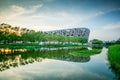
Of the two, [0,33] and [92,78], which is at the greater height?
[0,33]

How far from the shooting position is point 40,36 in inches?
2697

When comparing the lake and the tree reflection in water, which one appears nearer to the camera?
the lake

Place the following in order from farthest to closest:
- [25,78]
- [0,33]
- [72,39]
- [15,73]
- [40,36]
→ [72,39] → [40,36] → [0,33] → [15,73] → [25,78]

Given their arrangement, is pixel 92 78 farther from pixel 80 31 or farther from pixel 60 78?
pixel 80 31

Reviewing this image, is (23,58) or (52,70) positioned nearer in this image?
(52,70)

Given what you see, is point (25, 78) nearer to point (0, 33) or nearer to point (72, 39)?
point (0, 33)

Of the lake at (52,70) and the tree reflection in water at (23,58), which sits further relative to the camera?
the tree reflection in water at (23,58)

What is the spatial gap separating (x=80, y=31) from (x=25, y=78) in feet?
493

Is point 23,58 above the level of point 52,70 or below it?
above

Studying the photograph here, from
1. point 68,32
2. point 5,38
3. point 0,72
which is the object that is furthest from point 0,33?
point 68,32

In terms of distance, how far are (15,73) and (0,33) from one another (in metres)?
43.2

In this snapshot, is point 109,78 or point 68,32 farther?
point 68,32

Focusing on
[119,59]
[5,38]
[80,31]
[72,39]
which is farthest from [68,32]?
[119,59]

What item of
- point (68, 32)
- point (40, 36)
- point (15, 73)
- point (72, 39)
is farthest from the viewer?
point (68, 32)
